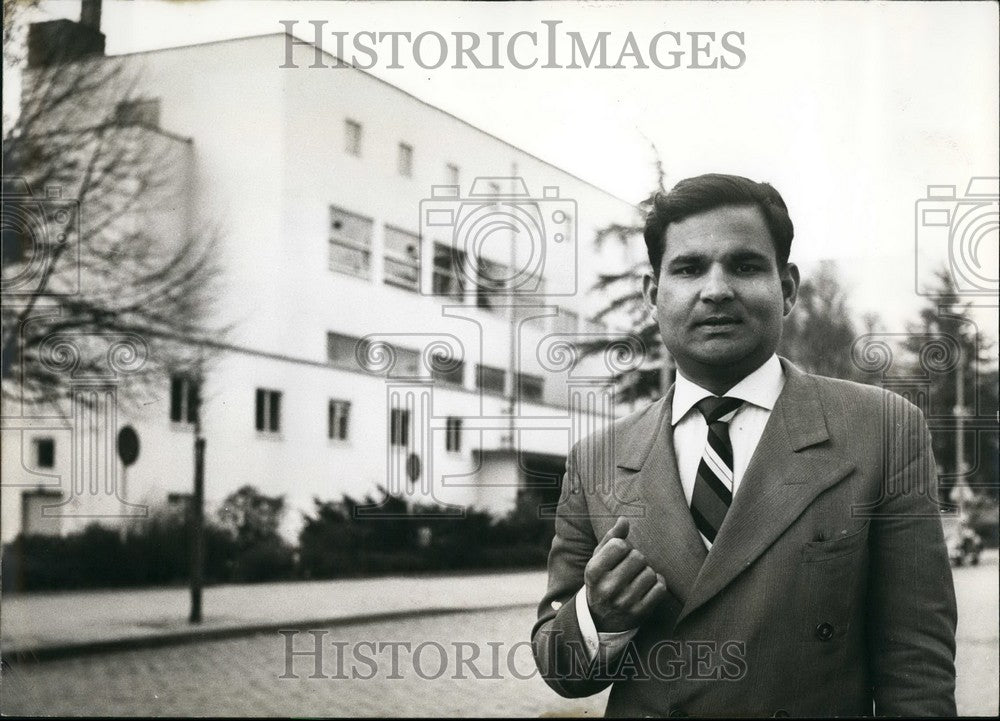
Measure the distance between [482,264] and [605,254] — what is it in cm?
36

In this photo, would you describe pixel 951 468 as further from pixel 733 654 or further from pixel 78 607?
pixel 78 607

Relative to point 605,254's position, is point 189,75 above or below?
above

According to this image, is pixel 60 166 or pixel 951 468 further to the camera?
pixel 60 166

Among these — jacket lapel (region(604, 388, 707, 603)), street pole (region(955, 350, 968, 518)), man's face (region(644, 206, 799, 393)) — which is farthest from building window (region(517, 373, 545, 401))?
street pole (region(955, 350, 968, 518))

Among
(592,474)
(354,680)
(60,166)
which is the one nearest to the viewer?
(592,474)

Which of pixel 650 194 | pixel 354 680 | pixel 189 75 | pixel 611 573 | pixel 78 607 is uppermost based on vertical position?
pixel 189 75

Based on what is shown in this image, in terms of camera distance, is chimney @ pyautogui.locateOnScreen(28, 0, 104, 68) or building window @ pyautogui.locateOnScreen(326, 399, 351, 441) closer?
building window @ pyautogui.locateOnScreen(326, 399, 351, 441)

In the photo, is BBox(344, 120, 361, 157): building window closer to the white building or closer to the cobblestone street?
the white building

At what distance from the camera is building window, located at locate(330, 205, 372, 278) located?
9.69 feet

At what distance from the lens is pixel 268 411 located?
2.95 meters

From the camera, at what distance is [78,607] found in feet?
9.90

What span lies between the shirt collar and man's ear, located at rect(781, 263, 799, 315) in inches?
6.0

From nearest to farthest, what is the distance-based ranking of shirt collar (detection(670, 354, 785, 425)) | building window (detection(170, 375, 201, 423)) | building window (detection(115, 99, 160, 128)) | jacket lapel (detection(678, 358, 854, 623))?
jacket lapel (detection(678, 358, 854, 623))
shirt collar (detection(670, 354, 785, 425))
building window (detection(170, 375, 201, 423))
building window (detection(115, 99, 160, 128))

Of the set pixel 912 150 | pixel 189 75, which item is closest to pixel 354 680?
pixel 189 75
